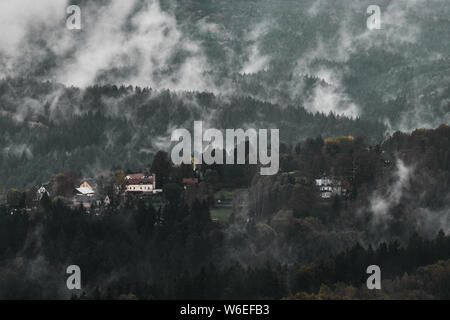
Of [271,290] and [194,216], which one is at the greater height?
[194,216]

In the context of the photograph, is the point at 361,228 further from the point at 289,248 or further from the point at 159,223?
the point at 159,223

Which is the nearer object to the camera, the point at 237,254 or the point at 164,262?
the point at 164,262

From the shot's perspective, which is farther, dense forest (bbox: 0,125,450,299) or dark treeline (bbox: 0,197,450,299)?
dark treeline (bbox: 0,197,450,299)

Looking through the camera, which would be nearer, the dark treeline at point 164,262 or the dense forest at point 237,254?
the dense forest at point 237,254

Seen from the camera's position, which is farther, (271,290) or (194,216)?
(194,216)

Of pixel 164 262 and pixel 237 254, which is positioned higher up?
pixel 237 254

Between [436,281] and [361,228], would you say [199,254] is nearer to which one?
[361,228]

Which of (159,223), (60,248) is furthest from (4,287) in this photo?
(159,223)

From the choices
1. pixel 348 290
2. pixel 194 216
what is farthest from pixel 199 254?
pixel 348 290
